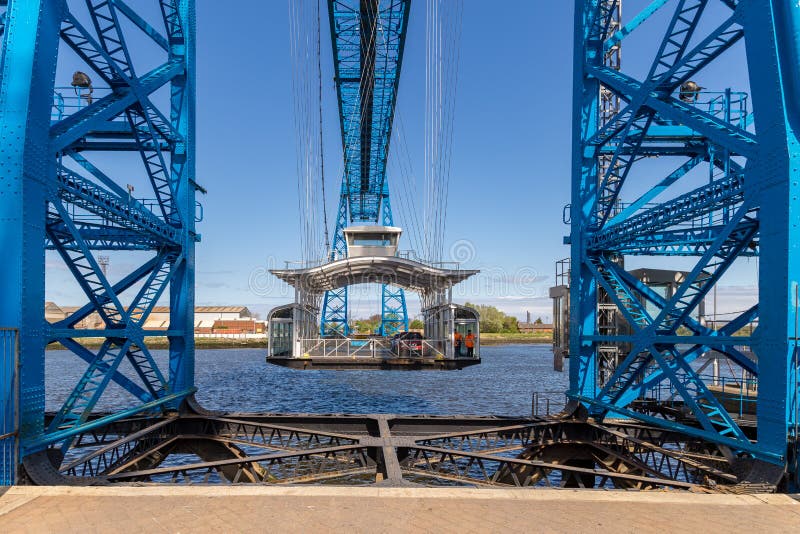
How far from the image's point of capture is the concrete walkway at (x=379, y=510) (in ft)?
18.6

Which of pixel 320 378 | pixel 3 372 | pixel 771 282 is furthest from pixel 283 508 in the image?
pixel 320 378

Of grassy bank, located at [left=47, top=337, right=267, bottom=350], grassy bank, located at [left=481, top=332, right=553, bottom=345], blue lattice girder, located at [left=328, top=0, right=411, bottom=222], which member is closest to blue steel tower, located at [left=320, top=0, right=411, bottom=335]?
blue lattice girder, located at [left=328, top=0, right=411, bottom=222]

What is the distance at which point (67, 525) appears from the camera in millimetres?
5629

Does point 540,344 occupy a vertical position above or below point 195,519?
below

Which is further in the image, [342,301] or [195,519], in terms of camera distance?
[342,301]

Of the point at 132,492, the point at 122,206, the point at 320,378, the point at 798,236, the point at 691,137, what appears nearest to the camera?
the point at 132,492

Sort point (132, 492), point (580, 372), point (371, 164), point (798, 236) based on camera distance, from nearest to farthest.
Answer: point (132, 492) < point (798, 236) < point (580, 372) < point (371, 164)

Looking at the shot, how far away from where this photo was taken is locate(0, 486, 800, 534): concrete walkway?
5.66 m

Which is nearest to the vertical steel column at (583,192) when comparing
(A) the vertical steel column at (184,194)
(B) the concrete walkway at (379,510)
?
(B) the concrete walkway at (379,510)

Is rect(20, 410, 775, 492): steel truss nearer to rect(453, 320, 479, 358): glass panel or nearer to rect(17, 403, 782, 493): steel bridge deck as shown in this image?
rect(17, 403, 782, 493): steel bridge deck

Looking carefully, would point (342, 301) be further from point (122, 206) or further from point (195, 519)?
point (195, 519)

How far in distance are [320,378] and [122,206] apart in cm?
4082

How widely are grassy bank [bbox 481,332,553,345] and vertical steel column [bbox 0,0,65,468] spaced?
13047 centimetres

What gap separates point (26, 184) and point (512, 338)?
471 ft
